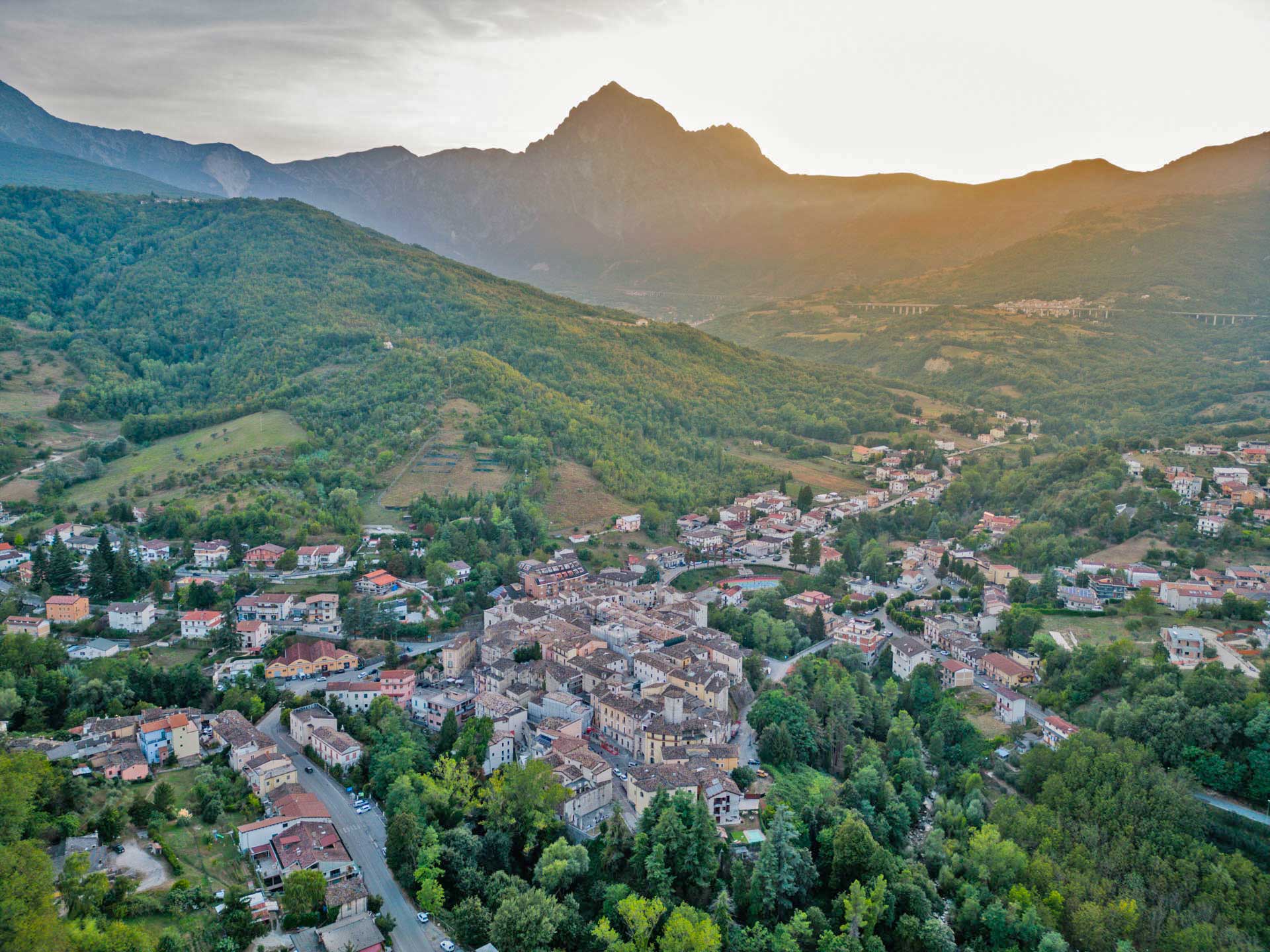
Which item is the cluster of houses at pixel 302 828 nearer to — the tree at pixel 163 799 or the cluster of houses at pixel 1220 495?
the tree at pixel 163 799

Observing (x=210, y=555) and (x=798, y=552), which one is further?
(x=798, y=552)

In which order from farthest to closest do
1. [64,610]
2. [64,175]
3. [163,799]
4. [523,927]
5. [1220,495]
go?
1. [64,175]
2. [1220,495]
3. [64,610]
4. [163,799]
5. [523,927]

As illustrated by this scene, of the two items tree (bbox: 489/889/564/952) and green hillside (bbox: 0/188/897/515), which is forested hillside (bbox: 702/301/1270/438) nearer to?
green hillside (bbox: 0/188/897/515)

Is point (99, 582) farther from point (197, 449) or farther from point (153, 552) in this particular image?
point (197, 449)

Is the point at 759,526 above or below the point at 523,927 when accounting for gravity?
above

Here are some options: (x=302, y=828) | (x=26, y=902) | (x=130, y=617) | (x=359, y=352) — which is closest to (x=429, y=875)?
(x=302, y=828)

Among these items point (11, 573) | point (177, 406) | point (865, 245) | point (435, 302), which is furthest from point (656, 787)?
point (865, 245)

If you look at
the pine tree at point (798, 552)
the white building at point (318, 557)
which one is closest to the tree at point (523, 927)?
the white building at point (318, 557)
